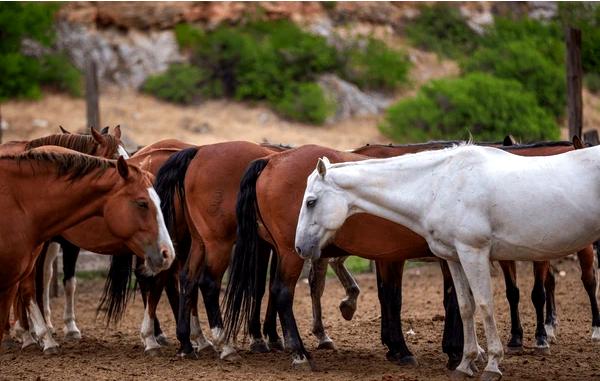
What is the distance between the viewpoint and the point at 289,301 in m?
7.45

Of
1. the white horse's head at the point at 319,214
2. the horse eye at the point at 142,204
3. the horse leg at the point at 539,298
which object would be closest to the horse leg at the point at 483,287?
the white horse's head at the point at 319,214

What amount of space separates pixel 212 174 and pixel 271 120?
52.2ft

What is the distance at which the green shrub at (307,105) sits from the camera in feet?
77.6

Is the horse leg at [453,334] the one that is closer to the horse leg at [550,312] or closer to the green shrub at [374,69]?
the horse leg at [550,312]

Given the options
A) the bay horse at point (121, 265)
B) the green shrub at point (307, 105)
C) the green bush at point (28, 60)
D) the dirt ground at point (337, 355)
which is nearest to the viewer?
the dirt ground at point (337, 355)

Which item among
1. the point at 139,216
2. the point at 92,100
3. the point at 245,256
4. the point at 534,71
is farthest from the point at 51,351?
the point at 534,71

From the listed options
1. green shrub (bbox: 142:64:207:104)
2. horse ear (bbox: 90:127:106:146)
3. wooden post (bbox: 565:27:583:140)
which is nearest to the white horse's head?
horse ear (bbox: 90:127:106:146)

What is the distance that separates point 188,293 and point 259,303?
0.62 metres

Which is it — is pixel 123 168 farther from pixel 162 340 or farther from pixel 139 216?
pixel 162 340

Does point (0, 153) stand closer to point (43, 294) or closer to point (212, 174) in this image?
point (212, 174)

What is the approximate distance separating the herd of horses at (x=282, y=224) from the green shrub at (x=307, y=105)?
14.3 m

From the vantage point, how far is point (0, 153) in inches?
263

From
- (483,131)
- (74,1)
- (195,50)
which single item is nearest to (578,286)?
(483,131)

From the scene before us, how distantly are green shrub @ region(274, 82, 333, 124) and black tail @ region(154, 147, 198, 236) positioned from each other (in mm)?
15374
